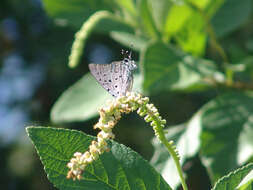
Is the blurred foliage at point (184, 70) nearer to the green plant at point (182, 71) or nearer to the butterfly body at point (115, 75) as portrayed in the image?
→ the green plant at point (182, 71)

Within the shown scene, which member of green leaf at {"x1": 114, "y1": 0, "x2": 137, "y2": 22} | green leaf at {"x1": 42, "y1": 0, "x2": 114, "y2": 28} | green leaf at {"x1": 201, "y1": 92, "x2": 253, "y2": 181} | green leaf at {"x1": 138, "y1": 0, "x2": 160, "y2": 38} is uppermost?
green leaf at {"x1": 42, "y1": 0, "x2": 114, "y2": 28}

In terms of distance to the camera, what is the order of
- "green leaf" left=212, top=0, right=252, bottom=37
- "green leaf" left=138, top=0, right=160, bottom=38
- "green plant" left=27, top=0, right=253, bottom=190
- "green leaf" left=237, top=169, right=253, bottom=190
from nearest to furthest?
"green leaf" left=237, top=169, right=253, bottom=190 → "green plant" left=27, top=0, right=253, bottom=190 → "green leaf" left=138, top=0, right=160, bottom=38 → "green leaf" left=212, top=0, right=252, bottom=37

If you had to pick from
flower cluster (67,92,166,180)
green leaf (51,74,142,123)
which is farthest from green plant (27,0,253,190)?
flower cluster (67,92,166,180)

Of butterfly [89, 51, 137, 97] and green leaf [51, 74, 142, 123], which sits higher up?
green leaf [51, 74, 142, 123]

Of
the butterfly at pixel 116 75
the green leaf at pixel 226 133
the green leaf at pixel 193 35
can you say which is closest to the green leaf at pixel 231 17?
the green leaf at pixel 193 35

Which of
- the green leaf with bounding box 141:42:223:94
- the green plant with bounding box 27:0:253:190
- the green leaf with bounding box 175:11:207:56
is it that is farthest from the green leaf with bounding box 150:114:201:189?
the green leaf with bounding box 175:11:207:56

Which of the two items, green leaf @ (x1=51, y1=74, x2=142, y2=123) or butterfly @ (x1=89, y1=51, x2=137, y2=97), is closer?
butterfly @ (x1=89, y1=51, x2=137, y2=97)

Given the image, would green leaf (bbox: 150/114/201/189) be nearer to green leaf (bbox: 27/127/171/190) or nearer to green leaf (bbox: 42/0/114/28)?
green leaf (bbox: 27/127/171/190)

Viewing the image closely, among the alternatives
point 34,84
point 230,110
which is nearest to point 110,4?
point 230,110

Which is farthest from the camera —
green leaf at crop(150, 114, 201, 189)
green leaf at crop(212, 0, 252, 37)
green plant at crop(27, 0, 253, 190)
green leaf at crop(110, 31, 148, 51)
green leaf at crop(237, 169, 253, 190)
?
green leaf at crop(212, 0, 252, 37)
